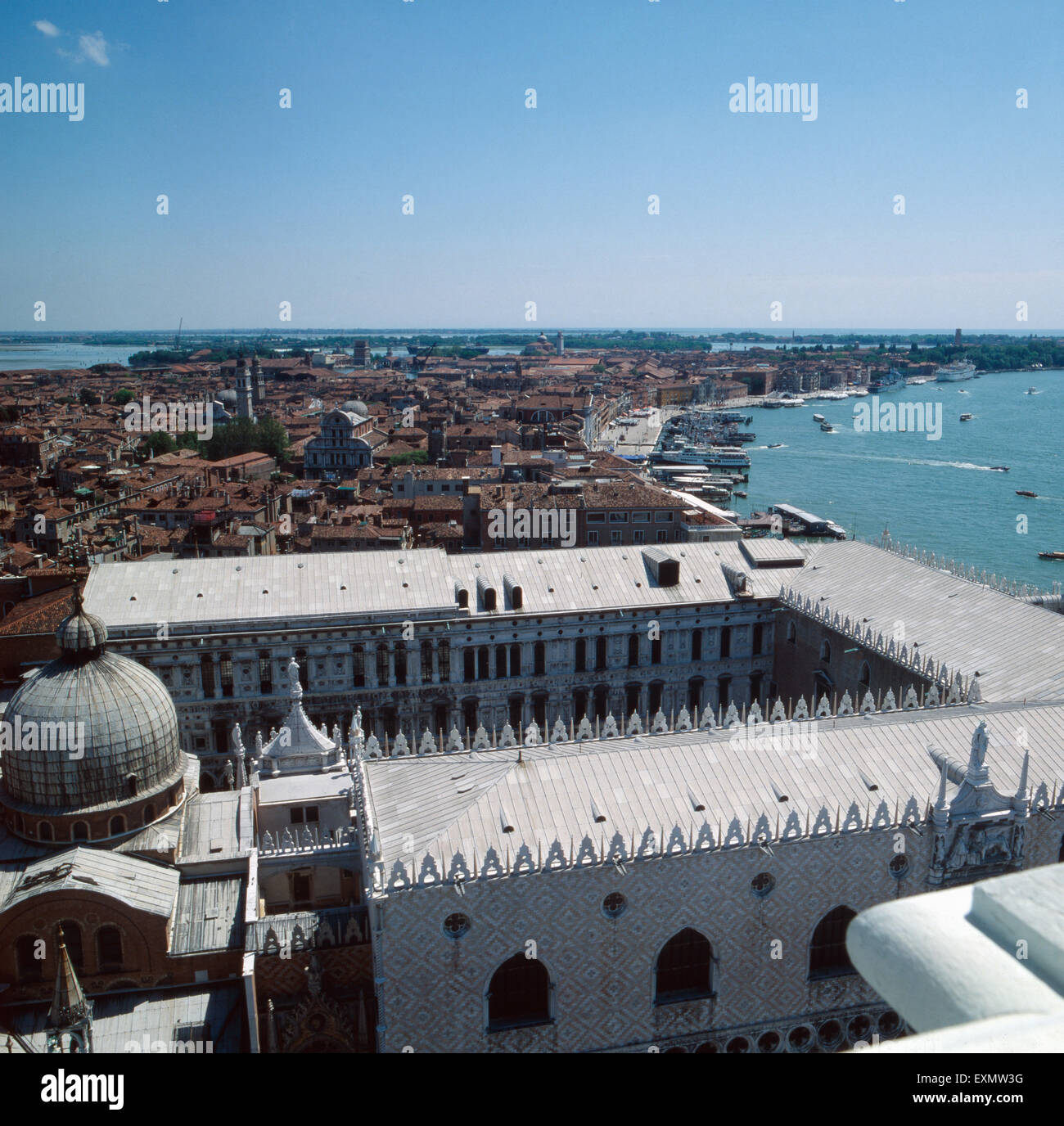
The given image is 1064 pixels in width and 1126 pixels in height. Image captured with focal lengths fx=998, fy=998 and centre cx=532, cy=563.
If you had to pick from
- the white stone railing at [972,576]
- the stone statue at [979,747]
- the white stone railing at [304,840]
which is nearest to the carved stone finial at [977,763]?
the stone statue at [979,747]

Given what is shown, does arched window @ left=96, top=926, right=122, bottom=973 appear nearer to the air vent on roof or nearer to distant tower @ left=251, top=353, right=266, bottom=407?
the air vent on roof

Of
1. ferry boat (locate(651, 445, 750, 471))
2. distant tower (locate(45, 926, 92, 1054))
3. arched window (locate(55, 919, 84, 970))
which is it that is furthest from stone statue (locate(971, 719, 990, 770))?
ferry boat (locate(651, 445, 750, 471))

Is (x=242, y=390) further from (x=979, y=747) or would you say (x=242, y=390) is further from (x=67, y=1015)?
(x=979, y=747)

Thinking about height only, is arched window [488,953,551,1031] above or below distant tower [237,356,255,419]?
below

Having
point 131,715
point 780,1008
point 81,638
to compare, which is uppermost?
point 81,638

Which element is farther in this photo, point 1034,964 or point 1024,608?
point 1024,608

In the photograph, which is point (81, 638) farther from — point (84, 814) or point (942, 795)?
point (942, 795)
